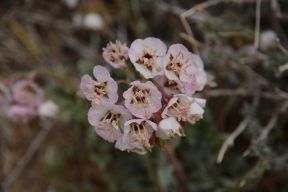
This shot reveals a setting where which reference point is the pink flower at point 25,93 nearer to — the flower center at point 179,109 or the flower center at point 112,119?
the flower center at point 112,119

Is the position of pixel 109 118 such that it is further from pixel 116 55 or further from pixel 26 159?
pixel 26 159

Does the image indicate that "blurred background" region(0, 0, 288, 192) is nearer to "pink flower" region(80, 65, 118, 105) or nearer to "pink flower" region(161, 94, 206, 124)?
"pink flower" region(161, 94, 206, 124)

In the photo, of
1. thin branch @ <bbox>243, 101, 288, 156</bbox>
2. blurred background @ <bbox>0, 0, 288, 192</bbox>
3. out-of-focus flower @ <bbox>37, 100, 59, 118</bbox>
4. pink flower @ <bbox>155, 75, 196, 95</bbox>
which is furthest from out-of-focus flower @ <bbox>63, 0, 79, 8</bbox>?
pink flower @ <bbox>155, 75, 196, 95</bbox>

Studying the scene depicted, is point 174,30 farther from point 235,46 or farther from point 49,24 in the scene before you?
point 49,24

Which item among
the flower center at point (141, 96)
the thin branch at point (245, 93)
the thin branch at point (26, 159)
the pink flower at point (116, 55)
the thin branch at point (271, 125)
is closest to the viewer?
the flower center at point (141, 96)

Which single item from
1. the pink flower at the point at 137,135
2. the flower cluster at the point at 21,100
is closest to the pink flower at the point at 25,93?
the flower cluster at the point at 21,100

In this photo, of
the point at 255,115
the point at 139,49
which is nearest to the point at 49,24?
the point at 255,115

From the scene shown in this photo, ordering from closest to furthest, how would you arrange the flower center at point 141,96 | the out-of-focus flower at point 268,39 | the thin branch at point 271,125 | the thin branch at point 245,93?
1. the flower center at point 141,96
2. the thin branch at point 271,125
3. the thin branch at point 245,93
4. the out-of-focus flower at point 268,39
